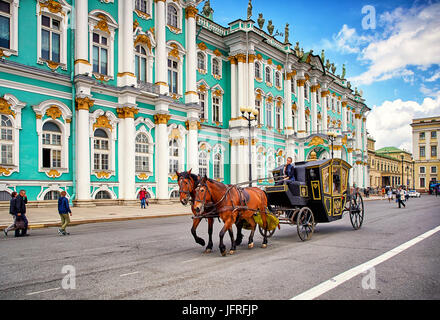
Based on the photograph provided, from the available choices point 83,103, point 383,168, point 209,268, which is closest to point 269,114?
point 83,103

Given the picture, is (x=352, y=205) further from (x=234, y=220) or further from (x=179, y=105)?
(x=179, y=105)

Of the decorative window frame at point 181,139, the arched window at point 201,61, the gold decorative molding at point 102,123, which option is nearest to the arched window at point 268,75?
the arched window at point 201,61

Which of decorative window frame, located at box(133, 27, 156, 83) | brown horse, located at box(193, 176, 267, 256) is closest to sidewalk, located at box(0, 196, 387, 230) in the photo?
brown horse, located at box(193, 176, 267, 256)

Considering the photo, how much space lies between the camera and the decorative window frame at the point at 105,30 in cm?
2256

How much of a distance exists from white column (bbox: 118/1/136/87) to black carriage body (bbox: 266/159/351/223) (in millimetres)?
15874

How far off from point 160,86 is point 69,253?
1885cm

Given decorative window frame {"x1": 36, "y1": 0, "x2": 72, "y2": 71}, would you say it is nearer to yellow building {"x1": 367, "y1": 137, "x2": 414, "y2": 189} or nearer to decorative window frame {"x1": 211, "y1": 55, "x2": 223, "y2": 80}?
decorative window frame {"x1": 211, "y1": 55, "x2": 223, "y2": 80}

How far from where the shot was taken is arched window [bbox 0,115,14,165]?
18.5 m

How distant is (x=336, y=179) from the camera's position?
12203 mm

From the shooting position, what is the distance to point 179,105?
27.5m

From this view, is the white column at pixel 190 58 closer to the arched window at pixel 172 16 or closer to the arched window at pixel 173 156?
the arched window at pixel 172 16

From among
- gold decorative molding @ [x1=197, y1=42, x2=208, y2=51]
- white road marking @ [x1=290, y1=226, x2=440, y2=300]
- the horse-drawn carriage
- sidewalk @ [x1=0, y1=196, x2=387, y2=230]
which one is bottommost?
sidewalk @ [x1=0, y1=196, x2=387, y2=230]

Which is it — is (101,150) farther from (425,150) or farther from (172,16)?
(425,150)
